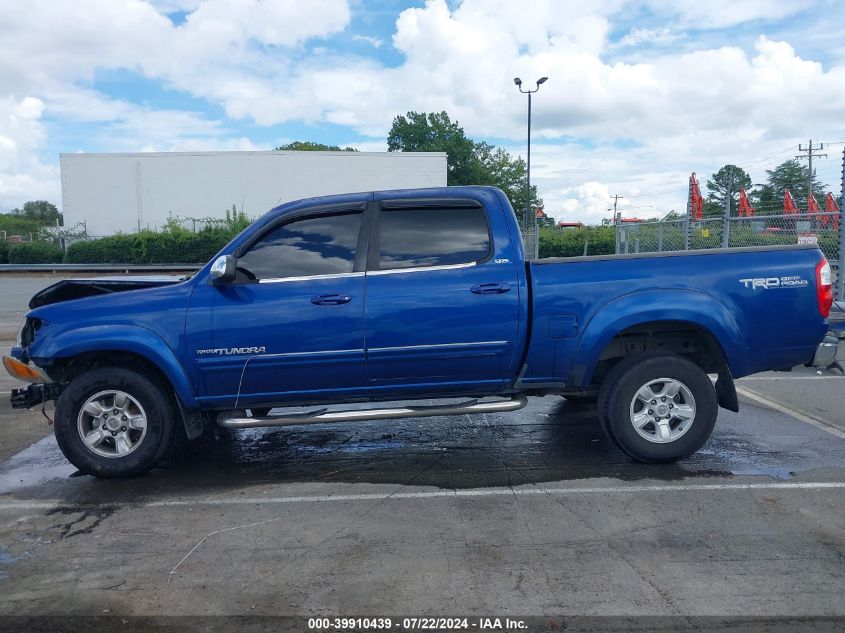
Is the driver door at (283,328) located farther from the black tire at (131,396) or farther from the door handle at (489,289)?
the door handle at (489,289)

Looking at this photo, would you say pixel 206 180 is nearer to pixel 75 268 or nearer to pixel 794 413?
pixel 75 268

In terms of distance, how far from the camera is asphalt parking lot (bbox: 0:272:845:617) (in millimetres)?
3480

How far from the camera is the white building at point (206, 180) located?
4434 centimetres

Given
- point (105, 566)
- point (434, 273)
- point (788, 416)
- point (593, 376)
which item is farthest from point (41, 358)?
point (788, 416)

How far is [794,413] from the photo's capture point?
6.91m

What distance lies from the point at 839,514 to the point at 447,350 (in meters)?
2.62

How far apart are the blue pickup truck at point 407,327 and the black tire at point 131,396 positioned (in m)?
0.01

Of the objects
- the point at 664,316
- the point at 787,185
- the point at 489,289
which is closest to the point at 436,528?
the point at 489,289

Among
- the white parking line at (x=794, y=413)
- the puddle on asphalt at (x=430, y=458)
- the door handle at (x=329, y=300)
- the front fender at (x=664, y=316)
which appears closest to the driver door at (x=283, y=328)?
the door handle at (x=329, y=300)

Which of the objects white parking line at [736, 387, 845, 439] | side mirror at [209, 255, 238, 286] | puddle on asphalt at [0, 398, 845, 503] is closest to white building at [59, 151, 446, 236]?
white parking line at [736, 387, 845, 439]

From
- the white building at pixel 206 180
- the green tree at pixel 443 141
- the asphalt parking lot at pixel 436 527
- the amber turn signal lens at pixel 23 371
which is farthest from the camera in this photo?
the green tree at pixel 443 141

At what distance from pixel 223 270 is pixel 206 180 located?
4237cm

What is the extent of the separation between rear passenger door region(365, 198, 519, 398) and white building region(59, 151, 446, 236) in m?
39.3

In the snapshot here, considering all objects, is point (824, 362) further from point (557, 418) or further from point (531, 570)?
point (531, 570)
